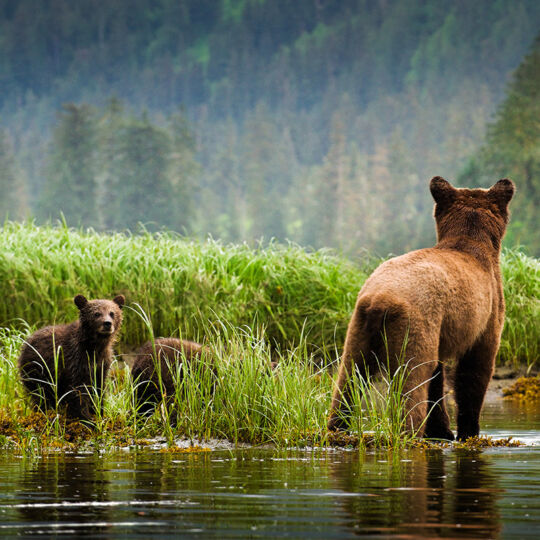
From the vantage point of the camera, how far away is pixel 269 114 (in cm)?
14438

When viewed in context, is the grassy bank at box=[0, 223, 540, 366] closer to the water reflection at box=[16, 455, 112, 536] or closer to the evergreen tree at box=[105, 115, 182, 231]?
the water reflection at box=[16, 455, 112, 536]

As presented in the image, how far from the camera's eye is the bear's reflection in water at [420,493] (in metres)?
4.98

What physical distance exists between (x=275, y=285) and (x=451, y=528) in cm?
1181

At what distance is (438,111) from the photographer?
419 ft

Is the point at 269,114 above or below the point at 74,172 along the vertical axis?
above

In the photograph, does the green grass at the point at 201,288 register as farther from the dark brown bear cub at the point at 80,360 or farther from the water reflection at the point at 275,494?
the water reflection at the point at 275,494

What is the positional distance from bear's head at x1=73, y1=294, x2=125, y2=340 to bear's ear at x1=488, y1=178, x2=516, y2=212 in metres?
3.67

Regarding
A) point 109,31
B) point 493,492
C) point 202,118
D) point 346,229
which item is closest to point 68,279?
point 493,492

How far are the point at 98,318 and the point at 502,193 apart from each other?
387 centimetres

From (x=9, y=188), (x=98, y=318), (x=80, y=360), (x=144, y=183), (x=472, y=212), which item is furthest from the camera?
(x=9, y=188)

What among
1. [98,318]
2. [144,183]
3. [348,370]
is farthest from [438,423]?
[144,183]

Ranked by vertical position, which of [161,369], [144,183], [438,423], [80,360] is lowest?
[438,423]

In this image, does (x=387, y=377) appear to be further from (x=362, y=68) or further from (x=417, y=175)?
(x=362, y=68)

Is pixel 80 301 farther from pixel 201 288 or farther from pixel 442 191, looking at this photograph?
pixel 201 288
